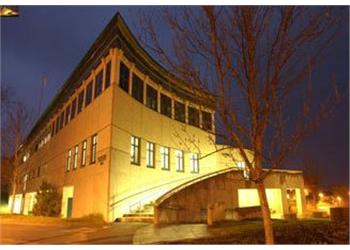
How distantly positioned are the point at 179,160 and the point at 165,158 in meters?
1.28

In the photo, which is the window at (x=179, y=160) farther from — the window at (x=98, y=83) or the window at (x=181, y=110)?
the window at (x=181, y=110)

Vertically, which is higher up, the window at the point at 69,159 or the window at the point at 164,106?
the window at the point at 164,106

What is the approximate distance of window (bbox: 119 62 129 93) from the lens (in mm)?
13375

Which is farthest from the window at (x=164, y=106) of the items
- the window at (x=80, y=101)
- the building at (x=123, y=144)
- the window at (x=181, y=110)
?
the window at (x=181, y=110)

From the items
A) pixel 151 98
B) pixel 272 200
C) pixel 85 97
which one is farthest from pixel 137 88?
pixel 272 200

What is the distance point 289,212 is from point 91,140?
10.5 m

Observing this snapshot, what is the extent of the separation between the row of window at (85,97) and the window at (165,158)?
4.06 meters

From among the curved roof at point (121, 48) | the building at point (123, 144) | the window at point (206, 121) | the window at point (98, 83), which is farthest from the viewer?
the window at point (98, 83)

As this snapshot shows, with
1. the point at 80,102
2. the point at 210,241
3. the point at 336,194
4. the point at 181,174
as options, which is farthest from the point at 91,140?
the point at 336,194

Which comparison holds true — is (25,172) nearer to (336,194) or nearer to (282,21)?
(336,194)

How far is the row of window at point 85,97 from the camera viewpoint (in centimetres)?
1368

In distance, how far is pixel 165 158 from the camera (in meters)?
16.3

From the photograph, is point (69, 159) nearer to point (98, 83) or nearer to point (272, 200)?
point (98, 83)

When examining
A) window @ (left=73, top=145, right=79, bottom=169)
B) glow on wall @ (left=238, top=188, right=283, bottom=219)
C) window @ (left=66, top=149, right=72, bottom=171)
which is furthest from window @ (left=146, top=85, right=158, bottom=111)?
glow on wall @ (left=238, top=188, right=283, bottom=219)
